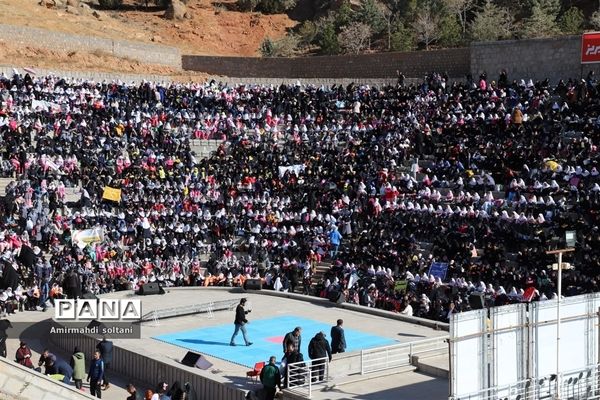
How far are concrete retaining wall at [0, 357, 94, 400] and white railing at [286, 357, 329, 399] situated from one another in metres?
4.38

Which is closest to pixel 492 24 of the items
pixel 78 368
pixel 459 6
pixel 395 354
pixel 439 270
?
pixel 459 6

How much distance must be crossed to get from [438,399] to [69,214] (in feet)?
74.5

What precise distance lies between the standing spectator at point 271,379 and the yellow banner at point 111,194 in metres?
20.5

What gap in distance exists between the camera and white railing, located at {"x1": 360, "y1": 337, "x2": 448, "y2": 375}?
74.2 feet

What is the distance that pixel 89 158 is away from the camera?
43312 mm

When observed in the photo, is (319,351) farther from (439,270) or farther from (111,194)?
(111,194)

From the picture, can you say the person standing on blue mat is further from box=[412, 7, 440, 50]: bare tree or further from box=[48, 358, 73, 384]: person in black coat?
box=[412, 7, 440, 50]: bare tree

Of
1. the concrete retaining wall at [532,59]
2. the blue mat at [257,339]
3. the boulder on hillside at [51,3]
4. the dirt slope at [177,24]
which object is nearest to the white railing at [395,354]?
the blue mat at [257,339]

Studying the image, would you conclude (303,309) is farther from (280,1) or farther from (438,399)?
(280,1)

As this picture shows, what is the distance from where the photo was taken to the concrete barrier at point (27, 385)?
18.6 metres

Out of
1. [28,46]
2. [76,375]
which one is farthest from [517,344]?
[28,46]

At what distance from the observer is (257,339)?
2708 cm

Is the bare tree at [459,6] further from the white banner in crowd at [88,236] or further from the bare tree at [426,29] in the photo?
the white banner in crowd at [88,236]

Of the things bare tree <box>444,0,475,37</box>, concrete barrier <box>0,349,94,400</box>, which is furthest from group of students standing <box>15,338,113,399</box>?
bare tree <box>444,0,475,37</box>
